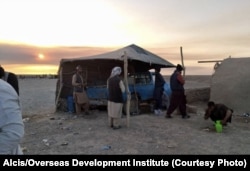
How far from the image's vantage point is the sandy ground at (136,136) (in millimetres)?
7074

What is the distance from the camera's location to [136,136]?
814 centimetres

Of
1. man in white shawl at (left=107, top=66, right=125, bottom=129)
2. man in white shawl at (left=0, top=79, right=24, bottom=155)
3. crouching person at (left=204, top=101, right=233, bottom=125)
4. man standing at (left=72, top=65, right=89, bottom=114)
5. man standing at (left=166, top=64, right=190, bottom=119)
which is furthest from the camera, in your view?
man standing at (left=72, top=65, right=89, bottom=114)

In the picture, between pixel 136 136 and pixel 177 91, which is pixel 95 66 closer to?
pixel 177 91

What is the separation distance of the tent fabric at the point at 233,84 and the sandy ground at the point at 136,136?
1.65 metres

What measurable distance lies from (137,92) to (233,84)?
13.3 feet

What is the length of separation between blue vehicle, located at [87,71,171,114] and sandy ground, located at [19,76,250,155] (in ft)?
4.13

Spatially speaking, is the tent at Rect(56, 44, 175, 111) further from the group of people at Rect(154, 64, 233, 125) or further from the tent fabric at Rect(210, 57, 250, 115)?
the tent fabric at Rect(210, 57, 250, 115)

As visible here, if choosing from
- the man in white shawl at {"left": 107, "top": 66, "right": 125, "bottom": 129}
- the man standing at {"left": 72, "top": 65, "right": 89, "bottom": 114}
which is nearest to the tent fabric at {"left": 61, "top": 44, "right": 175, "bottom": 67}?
the man standing at {"left": 72, "top": 65, "right": 89, "bottom": 114}

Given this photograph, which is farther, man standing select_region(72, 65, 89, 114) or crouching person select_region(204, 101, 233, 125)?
man standing select_region(72, 65, 89, 114)

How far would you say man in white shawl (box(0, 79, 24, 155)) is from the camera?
2.12 metres

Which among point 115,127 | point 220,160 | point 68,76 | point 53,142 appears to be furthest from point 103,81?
point 220,160

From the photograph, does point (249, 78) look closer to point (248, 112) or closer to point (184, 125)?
point (248, 112)
